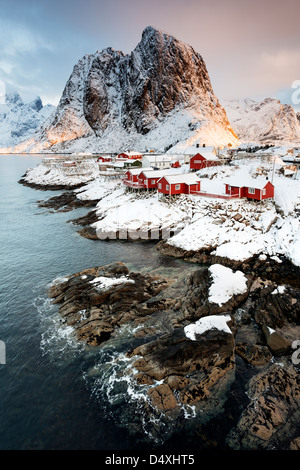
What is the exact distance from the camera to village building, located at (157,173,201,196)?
45.8m

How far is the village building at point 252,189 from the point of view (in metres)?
39.2

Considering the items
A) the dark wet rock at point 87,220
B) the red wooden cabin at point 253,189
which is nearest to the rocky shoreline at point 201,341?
the red wooden cabin at point 253,189

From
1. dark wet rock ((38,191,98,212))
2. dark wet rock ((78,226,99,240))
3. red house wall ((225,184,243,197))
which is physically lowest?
dark wet rock ((78,226,99,240))

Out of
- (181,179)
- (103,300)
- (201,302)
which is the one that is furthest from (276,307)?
(181,179)

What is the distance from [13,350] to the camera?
18.0 m

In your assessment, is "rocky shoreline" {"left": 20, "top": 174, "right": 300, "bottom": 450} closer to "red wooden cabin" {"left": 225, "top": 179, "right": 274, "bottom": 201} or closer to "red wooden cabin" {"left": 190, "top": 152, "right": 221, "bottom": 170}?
"red wooden cabin" {"left": 225, "top": 179, "right": 274, "bottom": 201}

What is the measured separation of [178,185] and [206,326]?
1299 inches

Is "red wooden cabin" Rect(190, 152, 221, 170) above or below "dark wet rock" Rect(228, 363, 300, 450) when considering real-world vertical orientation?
above

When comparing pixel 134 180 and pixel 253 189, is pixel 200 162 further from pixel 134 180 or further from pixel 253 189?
pixel 253 189

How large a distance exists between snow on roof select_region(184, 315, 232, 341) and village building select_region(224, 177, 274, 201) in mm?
27471

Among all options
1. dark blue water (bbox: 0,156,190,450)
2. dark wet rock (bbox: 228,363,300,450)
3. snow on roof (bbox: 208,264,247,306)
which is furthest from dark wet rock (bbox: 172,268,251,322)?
dark blue water (bbox: 0,156,190,450)

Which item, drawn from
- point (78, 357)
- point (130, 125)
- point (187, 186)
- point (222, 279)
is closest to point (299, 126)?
point (130, 125)

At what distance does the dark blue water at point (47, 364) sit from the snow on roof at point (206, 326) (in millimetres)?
6350

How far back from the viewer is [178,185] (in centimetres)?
4638
